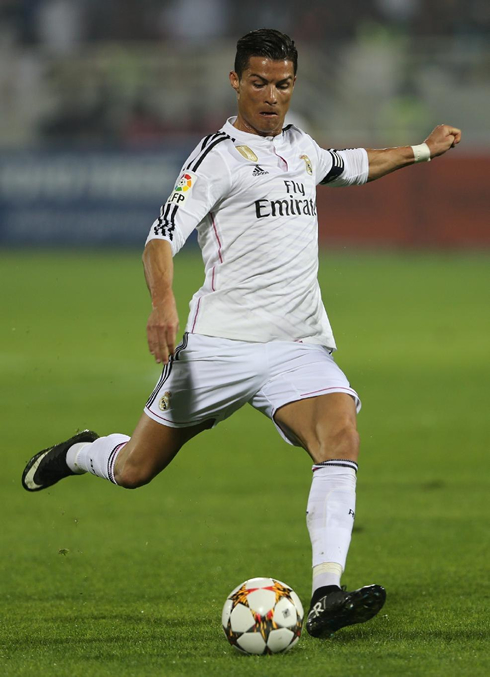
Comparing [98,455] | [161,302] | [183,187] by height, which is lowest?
[98,455]

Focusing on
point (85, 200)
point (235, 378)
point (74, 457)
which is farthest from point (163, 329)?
point (85, 200)

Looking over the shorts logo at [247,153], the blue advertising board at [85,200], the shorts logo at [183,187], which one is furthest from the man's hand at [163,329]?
the blue advertising board at [85,200]

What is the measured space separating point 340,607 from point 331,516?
0.42 meters

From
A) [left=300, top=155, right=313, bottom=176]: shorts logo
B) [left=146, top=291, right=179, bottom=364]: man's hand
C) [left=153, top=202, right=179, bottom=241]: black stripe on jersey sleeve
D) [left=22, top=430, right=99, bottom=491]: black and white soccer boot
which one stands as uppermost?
[left=300, top=155, right=313, bottom=176]: shorts logo

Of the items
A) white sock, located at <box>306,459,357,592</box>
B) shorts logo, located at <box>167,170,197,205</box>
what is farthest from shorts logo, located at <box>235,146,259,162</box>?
white sock, located at <box>306,459,357,592</box>

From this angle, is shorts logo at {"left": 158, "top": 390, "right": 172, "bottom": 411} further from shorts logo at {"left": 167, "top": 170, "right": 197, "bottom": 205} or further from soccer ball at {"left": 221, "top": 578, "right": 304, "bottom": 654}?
soccer ball at {"left": 221, "top": 578, "right": 304, "bottom": 654}

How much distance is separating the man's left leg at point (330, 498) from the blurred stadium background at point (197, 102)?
63.7 feet

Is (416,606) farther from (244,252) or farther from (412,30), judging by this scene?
(412,30)

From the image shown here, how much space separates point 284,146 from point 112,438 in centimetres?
148

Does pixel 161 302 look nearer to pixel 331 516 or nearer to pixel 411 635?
pixel 331 516

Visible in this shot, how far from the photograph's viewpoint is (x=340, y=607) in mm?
3889

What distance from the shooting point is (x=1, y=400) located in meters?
10.2

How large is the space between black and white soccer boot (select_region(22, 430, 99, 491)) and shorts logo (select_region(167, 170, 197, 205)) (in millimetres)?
1533

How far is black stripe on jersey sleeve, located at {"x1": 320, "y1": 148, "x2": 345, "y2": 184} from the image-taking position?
5.02 metres
